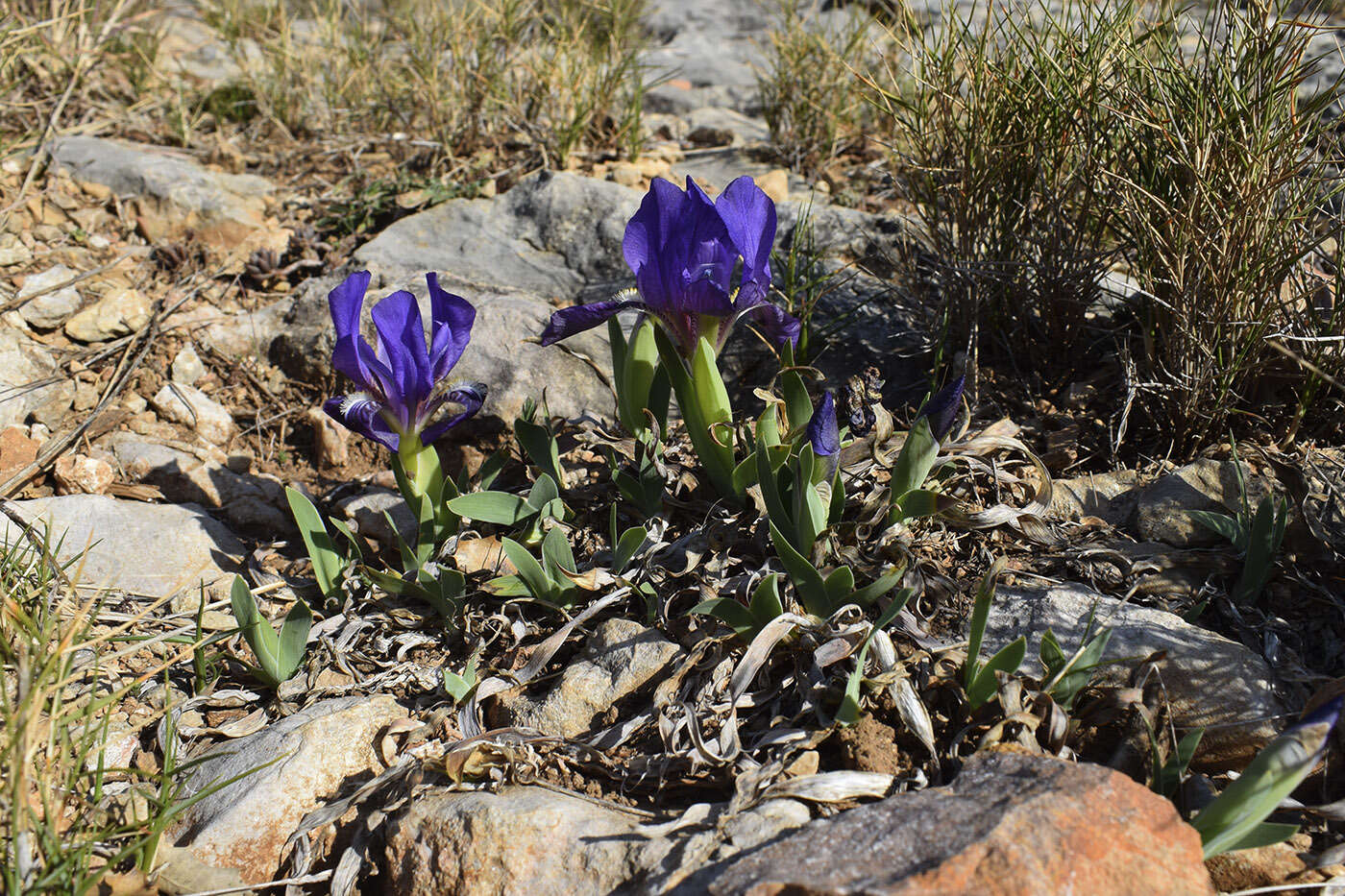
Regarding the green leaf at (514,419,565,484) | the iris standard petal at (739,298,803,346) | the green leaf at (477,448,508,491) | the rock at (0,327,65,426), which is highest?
the iris standard petal at (739,298,803,346)

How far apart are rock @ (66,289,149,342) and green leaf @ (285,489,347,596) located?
1.45 m

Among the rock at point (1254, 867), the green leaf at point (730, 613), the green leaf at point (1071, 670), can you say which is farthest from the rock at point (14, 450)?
the rock at point (1254, 867)

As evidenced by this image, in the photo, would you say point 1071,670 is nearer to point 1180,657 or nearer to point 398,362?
point 1180,657

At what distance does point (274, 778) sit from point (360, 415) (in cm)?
81

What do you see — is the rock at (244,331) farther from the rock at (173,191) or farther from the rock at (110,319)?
the rock at (173,191)

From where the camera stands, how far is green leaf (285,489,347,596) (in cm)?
231

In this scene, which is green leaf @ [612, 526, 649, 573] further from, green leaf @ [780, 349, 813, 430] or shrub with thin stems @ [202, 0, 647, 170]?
shrub with thin stems @ [202, 0, 647, 170]

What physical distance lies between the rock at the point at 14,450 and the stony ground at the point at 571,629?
0.01 metres

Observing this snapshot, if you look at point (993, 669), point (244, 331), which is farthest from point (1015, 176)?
point (244, 331)

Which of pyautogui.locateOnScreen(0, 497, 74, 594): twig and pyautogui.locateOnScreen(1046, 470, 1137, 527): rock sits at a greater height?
pyautogui.locateOnScreen(1046, 470, 1137, 527): rock

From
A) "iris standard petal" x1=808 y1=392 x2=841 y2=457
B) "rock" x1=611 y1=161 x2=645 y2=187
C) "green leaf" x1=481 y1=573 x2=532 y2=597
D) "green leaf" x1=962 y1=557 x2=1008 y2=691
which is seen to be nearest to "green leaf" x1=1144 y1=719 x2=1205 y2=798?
"green leaf" x1=962 y1=557 x2=1008 y2=691

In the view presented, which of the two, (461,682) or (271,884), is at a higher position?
(461,682)

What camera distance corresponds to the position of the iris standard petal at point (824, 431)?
6.55 ft

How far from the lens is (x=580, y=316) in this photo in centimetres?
206
